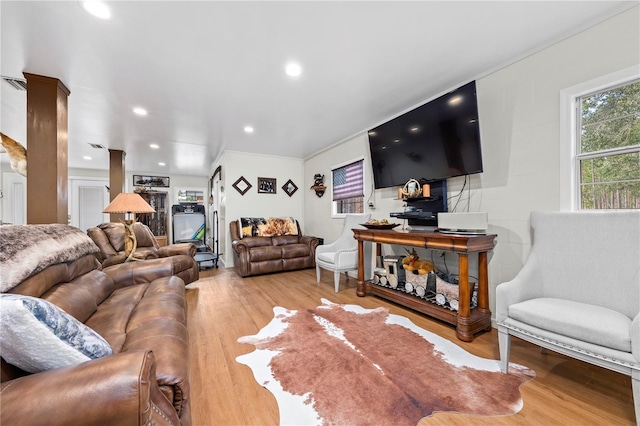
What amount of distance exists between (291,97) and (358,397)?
2857 millimetres

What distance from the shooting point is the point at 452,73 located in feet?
8.01

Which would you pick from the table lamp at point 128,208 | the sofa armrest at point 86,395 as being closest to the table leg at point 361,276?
the table lamp at point 128,208

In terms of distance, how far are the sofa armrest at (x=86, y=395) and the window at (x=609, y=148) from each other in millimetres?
2822

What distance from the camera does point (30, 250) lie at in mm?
1391

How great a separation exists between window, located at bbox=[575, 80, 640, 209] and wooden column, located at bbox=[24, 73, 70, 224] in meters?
4.57

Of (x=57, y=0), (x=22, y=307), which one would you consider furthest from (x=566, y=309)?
(x=57, y=0)

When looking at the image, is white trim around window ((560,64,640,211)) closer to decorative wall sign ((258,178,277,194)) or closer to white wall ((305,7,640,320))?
white wall ((305,7,640,320))

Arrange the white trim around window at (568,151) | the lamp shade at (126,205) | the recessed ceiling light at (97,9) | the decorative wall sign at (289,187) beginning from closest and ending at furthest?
the recessed ceiling light at (97,9) < the white trim around window at (568,151) < the lamp shade at (126,205) < the decorative wall sign at (289,187)

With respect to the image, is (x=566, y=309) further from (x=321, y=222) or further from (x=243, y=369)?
(x=321, y=222)

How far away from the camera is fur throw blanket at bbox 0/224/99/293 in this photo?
1.22m

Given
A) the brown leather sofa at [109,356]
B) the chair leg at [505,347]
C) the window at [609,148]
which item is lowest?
the chair leg at [505,347]

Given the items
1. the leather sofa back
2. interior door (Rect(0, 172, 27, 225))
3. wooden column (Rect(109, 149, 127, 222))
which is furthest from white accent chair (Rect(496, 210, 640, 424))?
interior door (Rect(0, 172, 27, 225))

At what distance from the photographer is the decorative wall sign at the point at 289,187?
19.1 feet

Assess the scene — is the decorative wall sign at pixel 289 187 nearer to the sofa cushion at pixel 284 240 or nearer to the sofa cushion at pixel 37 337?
the sofa cushion at pixel 284 240
